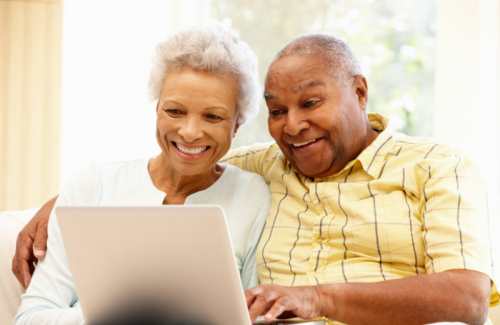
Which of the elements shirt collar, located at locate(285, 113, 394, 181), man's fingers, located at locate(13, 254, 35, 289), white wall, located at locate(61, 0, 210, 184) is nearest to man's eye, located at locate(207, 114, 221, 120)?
shirt collar, located at locate(285, 113, 394, 181)

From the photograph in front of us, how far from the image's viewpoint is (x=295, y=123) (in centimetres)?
143

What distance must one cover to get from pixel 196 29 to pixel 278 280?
810 millimetres

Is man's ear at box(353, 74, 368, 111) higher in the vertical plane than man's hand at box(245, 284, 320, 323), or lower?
higher

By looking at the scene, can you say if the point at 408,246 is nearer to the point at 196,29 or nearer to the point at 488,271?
the point at 488,271

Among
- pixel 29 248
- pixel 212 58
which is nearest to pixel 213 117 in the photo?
pixel 212 58

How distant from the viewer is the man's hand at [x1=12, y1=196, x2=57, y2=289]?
142 cm

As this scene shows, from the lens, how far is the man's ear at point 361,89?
1521 mm

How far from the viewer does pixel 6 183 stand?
8.22 feet

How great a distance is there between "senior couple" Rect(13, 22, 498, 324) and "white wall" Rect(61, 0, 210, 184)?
1709 millimetres

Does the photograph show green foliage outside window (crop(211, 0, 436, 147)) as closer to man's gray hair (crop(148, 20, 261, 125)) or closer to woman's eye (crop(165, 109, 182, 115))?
man's gray hair (crop(148, 20, 261, 125))

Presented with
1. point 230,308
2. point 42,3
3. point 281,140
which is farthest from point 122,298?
point 42,3

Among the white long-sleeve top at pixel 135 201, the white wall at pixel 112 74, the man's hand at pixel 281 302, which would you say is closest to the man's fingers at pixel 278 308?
the man's hand at pixel 281 302

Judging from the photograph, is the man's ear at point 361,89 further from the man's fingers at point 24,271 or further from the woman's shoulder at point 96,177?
the man's fingers at point 24,271

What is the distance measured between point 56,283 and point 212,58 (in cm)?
Result: 78
